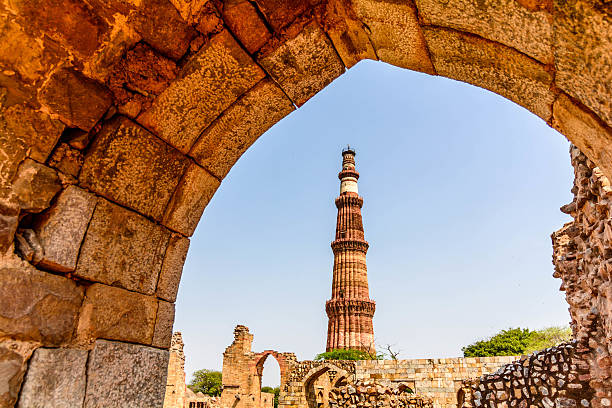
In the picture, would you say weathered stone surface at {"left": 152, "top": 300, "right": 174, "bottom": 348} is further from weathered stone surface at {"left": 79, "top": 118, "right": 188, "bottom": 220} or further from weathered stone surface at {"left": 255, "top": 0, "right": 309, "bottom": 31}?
weathered stone surface at {"left": 255, "top": 0, "right": 309, "bottom": 31}

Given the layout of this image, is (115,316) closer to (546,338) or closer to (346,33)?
(346,33)

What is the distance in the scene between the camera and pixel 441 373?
53.6 ft

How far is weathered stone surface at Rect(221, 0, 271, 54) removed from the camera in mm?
2006

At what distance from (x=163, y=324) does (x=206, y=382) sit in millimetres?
55469

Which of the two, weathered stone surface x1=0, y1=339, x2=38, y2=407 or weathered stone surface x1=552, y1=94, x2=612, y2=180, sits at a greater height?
weathered stone surface x1=552, y1=94, x2=612, y2=180

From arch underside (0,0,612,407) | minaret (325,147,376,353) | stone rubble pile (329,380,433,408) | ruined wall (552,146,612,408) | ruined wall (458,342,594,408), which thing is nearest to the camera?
arch underside (0,0,612,407)

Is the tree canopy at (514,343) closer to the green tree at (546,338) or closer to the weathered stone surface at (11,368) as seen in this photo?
the green tree at (546,338)

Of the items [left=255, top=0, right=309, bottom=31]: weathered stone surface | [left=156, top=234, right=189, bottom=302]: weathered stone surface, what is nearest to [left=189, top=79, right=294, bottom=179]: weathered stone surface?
[left=255, top=0, right=309, bottom=31]: weathered stone surface

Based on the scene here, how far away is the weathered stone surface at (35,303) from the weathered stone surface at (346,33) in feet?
5.95

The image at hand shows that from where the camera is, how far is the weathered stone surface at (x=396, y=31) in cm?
173

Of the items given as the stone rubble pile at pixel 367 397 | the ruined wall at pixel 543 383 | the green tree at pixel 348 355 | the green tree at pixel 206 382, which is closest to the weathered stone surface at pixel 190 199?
the ruined wall at pixel 543 383

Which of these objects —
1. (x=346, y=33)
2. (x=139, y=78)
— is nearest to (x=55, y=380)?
(x=139, y=78)

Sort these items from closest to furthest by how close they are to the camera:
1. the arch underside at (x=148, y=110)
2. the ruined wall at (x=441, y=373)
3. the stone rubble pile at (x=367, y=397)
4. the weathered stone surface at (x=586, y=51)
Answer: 1. the weathered stone surface at (x=586, y=51)
2. the arch underside at (x=148, y=110)
3. the stone rubble pile at (x=367, y=397)
4. the ruined wall at (x=441, y=373)

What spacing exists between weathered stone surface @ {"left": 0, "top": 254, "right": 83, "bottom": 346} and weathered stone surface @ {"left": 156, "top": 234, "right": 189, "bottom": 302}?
50 centimetres
